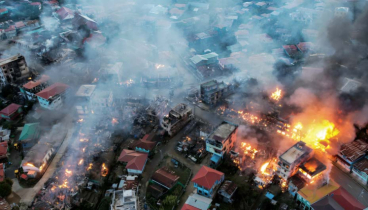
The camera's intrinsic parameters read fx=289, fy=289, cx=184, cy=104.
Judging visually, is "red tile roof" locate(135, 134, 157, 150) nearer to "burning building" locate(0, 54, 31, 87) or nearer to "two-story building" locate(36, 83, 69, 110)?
"two-story building" locate(36, 83, 69, 110)

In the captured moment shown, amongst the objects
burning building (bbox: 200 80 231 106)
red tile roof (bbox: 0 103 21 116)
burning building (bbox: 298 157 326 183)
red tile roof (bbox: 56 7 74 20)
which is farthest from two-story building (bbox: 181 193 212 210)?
red tile roof (bbox: 56 7 74 20)

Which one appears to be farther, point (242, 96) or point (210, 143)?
point (242, 96)

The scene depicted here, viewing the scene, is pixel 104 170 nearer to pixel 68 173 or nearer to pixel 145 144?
pixel 68 173

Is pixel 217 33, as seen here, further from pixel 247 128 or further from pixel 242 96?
pixel 247 128

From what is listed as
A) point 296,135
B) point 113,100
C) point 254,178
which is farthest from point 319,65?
point 113,100

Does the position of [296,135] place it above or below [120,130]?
above

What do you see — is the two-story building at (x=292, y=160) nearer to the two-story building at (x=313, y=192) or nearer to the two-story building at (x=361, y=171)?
the two-story building at (x=313, y=192)
